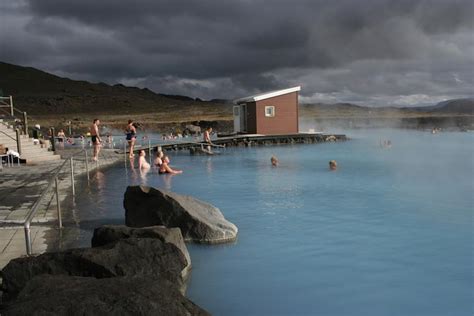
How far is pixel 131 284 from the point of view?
4020mm

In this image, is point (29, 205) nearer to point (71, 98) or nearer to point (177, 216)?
point (177, 216)

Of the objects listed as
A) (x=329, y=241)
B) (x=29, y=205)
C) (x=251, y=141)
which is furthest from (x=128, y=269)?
(x=251, y=141)

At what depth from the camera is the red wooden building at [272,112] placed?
121 ft

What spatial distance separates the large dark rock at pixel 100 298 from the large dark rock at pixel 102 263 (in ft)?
3.28

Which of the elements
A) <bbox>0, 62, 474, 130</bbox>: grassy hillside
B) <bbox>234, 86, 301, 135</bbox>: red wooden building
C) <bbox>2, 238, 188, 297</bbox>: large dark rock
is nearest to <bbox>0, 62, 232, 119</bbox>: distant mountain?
<bbox>0, 62, 474, 130</bbox>: grassy hillside

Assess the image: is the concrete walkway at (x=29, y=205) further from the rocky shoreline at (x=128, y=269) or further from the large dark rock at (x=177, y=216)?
the large dark rock at (x=177, y=216)

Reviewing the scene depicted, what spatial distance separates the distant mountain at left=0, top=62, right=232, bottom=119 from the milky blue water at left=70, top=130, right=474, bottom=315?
A: 7589 centimetres

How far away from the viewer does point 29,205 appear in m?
10.5

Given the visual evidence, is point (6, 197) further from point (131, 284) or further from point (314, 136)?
point (314, 136)

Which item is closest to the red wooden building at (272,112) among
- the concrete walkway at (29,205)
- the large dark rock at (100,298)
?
the concrete walkway at (29,205)

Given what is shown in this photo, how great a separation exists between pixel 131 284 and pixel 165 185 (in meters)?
13.0

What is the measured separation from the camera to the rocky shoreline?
147 inches

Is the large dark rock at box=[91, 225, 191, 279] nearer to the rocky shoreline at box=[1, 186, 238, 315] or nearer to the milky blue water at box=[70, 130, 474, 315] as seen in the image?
the rocky shoreline at box=[1, 186, 238, 315]

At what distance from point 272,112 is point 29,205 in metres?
28.6
